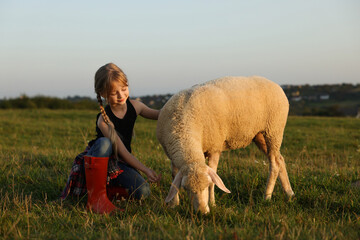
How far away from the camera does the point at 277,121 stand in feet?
12.5

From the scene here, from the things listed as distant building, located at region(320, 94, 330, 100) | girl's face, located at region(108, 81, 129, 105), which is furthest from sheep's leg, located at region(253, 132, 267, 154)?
distant building, located at region(320, 94, 330, 100)

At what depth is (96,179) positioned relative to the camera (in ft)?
10.6

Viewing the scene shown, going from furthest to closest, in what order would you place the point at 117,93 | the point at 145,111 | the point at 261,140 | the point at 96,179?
the point at 261,140, the point at 145,111, the point at 117,93, the point at 96,179

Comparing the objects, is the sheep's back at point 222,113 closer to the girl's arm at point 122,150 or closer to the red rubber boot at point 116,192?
the girl's arm at point 122,150

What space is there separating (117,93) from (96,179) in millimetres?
933

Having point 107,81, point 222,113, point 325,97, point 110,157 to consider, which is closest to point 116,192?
point 110,157

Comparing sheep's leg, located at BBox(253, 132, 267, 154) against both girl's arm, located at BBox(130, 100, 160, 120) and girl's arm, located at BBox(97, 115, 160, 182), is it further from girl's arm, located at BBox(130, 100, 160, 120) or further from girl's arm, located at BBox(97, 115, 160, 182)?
girl's arm, located at BBox(97, 115, 160, 182)

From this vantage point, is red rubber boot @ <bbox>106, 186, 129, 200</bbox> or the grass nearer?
the grass

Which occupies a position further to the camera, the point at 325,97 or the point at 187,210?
the point at 325,97

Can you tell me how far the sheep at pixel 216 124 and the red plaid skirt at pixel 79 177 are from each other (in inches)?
23.9

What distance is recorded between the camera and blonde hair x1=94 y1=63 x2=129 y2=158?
130 inches

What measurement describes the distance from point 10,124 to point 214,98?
35.4 feet

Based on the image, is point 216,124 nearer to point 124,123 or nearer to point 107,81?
point 124,123

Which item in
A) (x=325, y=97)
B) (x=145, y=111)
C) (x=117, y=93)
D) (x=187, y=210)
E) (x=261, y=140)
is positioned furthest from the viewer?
(x=325, y=97)
